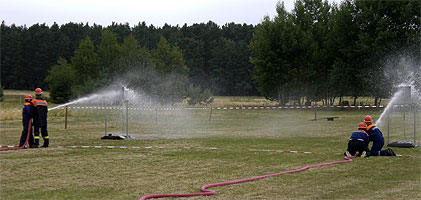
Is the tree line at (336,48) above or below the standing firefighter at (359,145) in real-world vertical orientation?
above

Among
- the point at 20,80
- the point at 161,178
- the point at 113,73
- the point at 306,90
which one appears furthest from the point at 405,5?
the point at 20,80

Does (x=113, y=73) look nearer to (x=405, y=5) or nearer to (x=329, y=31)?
(x=329, y=31)

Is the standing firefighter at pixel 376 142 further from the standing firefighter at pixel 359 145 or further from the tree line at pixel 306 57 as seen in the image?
the tree line at pixel 306 57

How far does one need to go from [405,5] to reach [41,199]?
48434 mm

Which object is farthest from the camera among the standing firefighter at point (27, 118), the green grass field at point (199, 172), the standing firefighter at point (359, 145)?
the standing firefighter at point (27, 118)

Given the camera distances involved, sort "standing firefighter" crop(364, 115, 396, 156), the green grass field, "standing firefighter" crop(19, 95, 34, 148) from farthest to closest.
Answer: "standing firefighter" crop(19, 95, 34, 148) → "standing firefighter" crop(364, 115, 396, 156) → the green grass field

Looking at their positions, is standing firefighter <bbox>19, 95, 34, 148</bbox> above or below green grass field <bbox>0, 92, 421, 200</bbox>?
above

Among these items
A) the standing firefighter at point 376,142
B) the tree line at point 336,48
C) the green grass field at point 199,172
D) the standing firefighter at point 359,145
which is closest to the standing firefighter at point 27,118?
the green grass field at point 199,172

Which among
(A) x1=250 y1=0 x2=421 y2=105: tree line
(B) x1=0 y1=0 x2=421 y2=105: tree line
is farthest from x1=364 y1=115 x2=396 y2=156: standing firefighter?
(A) x1=250 y1=0 x2=421 y2=105: tree line

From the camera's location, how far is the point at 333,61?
2286 inches

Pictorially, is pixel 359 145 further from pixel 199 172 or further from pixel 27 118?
pixel 27 118

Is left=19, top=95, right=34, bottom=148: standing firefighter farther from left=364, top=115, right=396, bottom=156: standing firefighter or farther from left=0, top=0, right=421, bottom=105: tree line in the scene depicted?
left=0, top=0, right=421, bottom=105: tree line

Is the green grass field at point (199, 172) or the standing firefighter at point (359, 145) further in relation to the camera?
the standing firefighter at point (359, 145)

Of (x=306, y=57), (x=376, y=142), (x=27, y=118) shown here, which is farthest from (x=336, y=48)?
(x=27, y=118)
